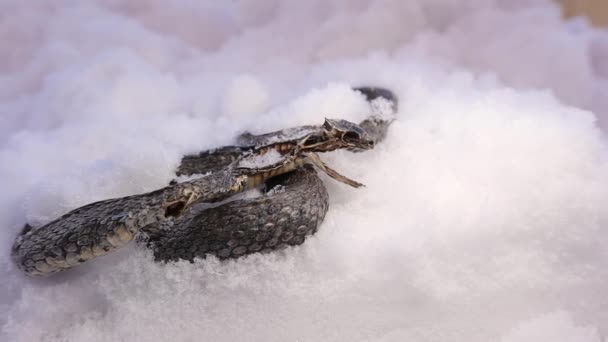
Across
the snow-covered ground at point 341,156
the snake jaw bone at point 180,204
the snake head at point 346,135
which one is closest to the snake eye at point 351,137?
the snake head at point 346,135

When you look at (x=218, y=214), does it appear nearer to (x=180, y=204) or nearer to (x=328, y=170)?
(x=180, y=204)

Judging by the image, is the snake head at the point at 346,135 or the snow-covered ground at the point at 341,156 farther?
the snake head at the point at 346,135

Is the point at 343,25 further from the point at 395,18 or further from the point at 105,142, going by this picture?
the point at 105,142

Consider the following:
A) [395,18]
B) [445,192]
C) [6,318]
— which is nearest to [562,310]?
[445,192]

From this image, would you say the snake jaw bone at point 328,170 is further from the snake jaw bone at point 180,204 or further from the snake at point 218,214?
the snake jaw bone at point 180,204

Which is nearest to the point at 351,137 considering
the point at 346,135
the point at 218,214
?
the point at 346,135

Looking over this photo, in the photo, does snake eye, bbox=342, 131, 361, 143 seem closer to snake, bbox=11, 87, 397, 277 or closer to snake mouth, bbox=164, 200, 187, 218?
snake, bbox=11, 87, 397, 277

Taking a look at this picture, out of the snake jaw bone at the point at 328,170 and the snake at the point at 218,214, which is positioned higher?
the snake jaw bone at the point at 328,170
